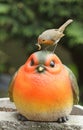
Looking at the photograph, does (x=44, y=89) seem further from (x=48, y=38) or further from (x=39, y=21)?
(x=39, y=21)

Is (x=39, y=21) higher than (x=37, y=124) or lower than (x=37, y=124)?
higher

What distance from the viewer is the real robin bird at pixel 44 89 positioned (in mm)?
1562

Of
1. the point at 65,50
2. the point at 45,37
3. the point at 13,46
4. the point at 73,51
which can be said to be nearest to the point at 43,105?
the point at 45,37

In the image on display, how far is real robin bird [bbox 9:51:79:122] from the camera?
1.56 m

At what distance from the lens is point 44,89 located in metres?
1.56

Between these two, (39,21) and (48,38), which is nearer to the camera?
(48,38)

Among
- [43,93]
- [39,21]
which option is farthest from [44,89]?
[39,21]

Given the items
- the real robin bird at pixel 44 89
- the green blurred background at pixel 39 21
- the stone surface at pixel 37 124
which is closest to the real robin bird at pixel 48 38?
the real robin bird at pixel 44 89

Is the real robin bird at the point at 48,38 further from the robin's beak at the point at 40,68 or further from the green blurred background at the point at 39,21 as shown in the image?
the green blurred background at the point at 39,21

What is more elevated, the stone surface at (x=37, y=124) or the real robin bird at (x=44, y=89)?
the real robin bird at (x=44, y=89)

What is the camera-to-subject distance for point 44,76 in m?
1.58

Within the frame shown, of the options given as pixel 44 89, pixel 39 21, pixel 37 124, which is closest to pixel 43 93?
pixel 44 89

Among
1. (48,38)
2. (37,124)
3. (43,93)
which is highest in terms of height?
(48,38)

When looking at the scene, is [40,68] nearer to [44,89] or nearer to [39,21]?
[44,89]
